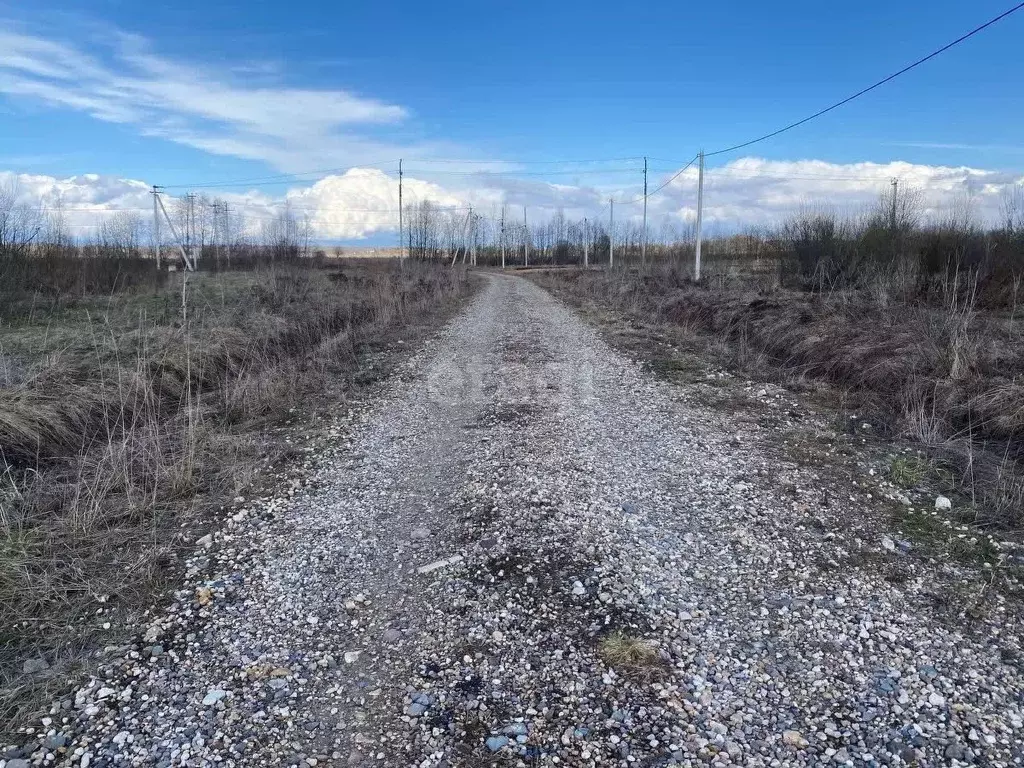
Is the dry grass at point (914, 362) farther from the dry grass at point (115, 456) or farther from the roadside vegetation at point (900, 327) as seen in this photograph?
the dry grass at point (115, 456)

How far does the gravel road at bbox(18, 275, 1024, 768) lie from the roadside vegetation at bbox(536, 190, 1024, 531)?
5.61ft

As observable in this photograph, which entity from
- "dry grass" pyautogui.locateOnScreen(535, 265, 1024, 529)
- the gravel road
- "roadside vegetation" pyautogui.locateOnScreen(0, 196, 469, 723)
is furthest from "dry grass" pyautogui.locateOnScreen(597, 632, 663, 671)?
"dry grass" pyautogui.locateOnScreen(535, 265, 1024, 529)

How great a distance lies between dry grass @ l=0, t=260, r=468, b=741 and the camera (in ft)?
10.8

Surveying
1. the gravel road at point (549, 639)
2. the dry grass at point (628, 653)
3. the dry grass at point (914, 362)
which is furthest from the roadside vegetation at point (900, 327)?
the dry grass at point (628, 653)

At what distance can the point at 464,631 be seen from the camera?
10.4 feet

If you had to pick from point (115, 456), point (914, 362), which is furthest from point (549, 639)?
point (914, 362)

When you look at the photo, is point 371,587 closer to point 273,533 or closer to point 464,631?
point 464,631

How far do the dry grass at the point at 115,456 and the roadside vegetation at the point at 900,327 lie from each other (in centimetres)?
543

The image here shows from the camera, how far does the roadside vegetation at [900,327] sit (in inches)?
224

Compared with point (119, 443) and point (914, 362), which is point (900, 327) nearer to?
point (914, 362)

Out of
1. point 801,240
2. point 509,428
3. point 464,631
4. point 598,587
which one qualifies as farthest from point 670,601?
point 801,240

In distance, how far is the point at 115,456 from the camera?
4.87 meters

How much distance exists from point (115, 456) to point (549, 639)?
3771mm

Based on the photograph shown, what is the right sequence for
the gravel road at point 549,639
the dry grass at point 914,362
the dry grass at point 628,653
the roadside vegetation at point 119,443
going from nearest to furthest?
1. the gravel road at point 549,639
2. the dry grass at point 628,653
3. the roadside vegetation at point 119,443
4. the dry grass at point 914,362
